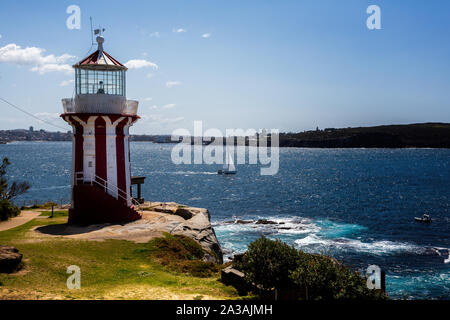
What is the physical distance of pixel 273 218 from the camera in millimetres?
56969

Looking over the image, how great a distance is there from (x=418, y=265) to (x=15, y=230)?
104 feet

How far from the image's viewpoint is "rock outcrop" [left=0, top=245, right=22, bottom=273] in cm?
1402

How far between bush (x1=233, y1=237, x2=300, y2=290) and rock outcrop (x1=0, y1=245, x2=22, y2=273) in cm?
839

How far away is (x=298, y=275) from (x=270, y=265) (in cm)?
118

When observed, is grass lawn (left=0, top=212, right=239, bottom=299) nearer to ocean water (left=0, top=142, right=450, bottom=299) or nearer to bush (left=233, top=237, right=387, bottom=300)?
bush (left=233, top=237, right=387, bottom=300)

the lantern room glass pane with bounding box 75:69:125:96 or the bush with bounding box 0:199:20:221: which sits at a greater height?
the lantern room glass pane with bounding box 75:69:125:96

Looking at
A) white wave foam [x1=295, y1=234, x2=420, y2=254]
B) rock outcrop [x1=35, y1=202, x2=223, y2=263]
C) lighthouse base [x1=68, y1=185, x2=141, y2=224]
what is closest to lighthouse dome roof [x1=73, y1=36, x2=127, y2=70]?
lighthouse base [x1=68, y1=185, x2=141, y2=224]

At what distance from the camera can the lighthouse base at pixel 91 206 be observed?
24484 mm

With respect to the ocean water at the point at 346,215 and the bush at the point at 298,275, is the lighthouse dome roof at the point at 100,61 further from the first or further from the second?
the ocean water at the point at 346,215

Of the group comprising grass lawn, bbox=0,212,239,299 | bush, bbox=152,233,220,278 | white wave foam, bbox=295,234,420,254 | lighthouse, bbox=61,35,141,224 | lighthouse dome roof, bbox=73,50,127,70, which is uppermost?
lighthouse dome roof, bbox=73,50,127,70
